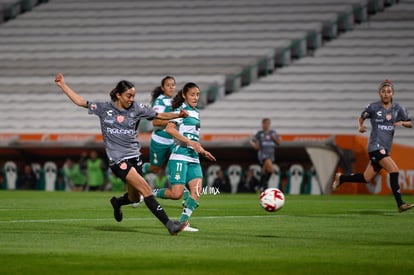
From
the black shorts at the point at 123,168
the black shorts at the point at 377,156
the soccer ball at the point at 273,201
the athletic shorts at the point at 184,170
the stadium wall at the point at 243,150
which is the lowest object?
the stadium wall at the point at 243,150

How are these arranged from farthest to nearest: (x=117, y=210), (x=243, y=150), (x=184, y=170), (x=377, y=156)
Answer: (x=243, y=150) → (x=377, y=156) → (x=117, y=210) → (x=184, y=170)

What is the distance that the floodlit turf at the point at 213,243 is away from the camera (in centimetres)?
862

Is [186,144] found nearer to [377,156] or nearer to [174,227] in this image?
[174,227]

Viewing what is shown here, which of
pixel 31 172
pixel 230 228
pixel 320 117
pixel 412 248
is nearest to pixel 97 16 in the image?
pixel 31 172

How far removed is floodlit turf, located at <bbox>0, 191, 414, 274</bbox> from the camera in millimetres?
8617

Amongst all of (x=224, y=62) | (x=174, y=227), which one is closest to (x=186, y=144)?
(x=174, y=227)

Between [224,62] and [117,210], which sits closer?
[117,210]

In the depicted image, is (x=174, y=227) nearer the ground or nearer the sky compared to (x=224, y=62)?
nearer the sky

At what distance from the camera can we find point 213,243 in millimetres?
10898

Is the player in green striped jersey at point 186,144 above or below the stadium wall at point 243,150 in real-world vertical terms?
above

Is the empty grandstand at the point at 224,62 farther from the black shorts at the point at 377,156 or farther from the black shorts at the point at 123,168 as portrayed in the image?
the black shorts at the point at 123,168

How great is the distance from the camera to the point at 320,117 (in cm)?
3183

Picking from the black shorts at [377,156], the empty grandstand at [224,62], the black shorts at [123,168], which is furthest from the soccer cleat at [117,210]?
the empty grandstand at [224,62]

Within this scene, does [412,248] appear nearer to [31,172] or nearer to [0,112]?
[31,172]
